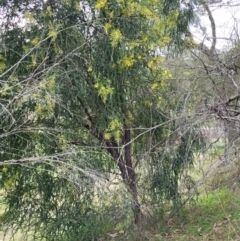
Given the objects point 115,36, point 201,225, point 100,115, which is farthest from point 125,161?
point 115,36

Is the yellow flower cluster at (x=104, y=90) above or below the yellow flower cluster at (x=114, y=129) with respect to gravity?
above

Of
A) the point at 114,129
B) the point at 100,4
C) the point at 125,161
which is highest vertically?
the point at 100,4

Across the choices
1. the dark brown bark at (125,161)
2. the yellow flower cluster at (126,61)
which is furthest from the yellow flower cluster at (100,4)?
the dark brown bark at (125,161)

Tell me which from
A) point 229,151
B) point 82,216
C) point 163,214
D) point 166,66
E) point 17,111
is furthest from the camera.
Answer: point 166,66

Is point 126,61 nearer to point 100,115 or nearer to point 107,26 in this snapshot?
point 107,26

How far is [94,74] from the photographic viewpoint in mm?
4590

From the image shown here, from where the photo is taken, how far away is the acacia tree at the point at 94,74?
4.34 meters

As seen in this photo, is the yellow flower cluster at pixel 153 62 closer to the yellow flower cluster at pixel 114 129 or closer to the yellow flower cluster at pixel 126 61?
the yellow flower cluster at pixel 126 61

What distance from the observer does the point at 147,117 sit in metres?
5.31

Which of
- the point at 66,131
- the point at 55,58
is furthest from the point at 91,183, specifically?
the point at 55,58

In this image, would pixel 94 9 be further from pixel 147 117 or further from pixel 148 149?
pixel 148 149

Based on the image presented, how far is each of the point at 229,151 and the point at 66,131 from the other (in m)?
1.90

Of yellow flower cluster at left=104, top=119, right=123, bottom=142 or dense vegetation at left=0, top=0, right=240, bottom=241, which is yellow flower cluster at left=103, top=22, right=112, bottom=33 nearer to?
dense vegetation at left=0, top=0, right=240, bottom=241

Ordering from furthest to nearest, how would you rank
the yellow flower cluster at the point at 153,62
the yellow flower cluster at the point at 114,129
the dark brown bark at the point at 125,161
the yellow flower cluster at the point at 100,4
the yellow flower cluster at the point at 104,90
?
the dark brown bark at the point at 125,161 → the yellow flower cluster at the point at 153,62 → the yellow flower cluster at the point at 114,129 → the yellow flower cluster at the point at 104,90 → the yellow flower cluster at the point at 100,4
